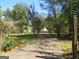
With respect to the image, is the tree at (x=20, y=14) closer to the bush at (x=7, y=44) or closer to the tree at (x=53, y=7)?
the tree at (x=53, y=7)

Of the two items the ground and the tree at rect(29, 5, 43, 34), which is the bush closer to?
the ground

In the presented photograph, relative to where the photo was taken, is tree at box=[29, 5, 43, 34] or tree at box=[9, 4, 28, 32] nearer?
tree at box=[29, 5, 43, 34]

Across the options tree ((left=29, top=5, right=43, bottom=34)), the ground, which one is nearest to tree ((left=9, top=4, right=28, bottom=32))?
tree ((left=29, top=5, right=43, bottom=34))

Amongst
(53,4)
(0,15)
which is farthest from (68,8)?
(0,15)

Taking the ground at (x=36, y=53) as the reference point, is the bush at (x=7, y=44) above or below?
above

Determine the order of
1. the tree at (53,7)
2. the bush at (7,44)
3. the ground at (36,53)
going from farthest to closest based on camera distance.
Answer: the tree at (53,7) < the bush at (7,44) < the ground at (36,53)

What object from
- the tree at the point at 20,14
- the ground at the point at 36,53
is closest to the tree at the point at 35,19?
the tree at the point at 20,14

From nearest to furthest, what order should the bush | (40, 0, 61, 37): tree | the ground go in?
the ground < the bush < (40, 0, 61, 37): tree

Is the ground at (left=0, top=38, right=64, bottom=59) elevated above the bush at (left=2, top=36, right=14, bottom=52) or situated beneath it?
situated beneath

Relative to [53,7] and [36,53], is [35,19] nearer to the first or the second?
[53,7]

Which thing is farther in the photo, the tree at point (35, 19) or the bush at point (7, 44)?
the tree at point (35, 19)

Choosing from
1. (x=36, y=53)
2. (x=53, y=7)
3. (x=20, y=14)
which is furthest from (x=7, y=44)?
(x=20, y=14)

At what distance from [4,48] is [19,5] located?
42971 millimetres

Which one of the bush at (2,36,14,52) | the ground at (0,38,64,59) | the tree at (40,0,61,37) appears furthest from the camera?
the tree at (40,0,61,37)
